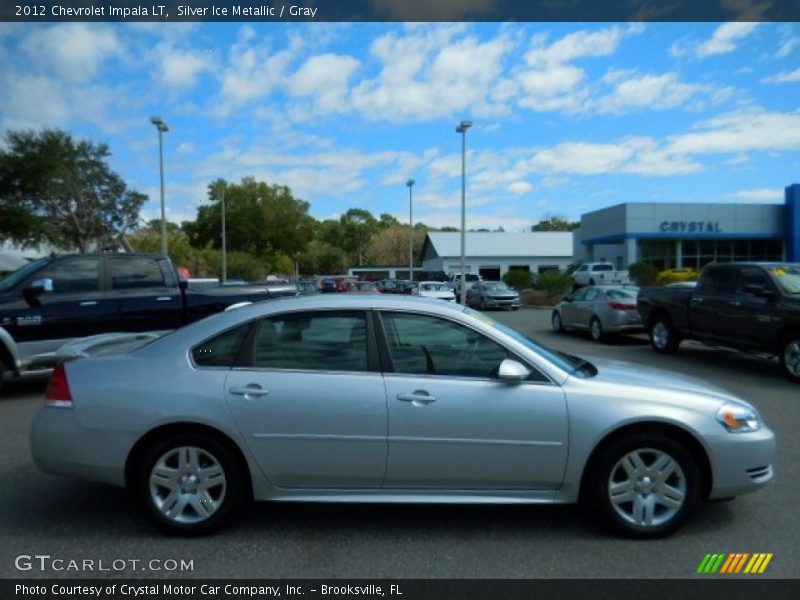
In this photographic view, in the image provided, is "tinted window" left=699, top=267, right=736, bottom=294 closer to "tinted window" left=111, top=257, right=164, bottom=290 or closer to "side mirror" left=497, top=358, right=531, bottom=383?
"side mirror" left=497, top=358, right=531, bottom=383

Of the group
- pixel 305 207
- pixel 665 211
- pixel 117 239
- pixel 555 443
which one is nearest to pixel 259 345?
pixel 555 443

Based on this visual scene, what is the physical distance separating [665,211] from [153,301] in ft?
132

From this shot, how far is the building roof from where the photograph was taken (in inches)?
2640

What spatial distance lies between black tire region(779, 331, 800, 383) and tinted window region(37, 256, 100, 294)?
10240 millimetres

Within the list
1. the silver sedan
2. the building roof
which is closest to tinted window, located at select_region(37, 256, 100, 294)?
the silver sedan

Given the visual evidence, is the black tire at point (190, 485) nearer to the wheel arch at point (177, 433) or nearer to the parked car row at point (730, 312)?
the wheel arch at point (177, 433)

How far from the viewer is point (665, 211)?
143ft

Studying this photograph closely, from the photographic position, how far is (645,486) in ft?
13.6

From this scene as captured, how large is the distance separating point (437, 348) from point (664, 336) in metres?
10.3

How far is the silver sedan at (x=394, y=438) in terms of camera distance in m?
4.10

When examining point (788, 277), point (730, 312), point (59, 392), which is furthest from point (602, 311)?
point (59, 392)

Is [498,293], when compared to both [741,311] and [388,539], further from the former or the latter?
[388,539]
